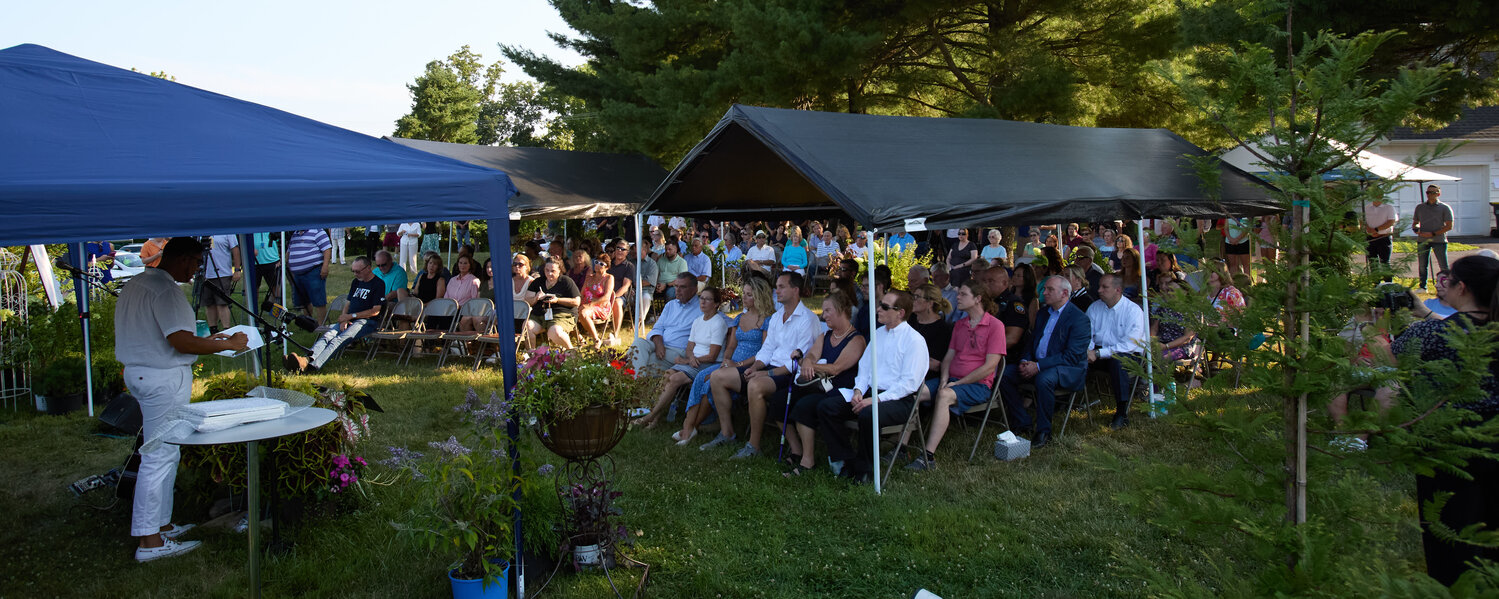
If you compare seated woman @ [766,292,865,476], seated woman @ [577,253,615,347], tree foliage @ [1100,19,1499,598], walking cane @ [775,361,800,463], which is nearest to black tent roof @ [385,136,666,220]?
seated woman @ [577,253,615,347]

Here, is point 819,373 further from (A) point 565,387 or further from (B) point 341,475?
(B) point 341,475

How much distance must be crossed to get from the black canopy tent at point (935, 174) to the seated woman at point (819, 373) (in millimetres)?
384

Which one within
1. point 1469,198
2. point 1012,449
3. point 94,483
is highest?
point 1469,198

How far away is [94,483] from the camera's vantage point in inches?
207

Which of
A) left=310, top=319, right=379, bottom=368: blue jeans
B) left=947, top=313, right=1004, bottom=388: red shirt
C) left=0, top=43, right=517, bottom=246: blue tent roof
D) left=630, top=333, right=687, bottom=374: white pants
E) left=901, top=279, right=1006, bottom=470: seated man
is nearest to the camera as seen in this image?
left=0, top=43, right=517, bottom=246: blue tent roof

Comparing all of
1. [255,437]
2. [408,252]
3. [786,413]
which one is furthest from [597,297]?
[408,252]

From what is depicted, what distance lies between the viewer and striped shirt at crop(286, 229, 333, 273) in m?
10.5

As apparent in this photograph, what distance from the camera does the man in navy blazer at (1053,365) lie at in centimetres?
624

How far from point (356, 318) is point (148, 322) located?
5.99 meters

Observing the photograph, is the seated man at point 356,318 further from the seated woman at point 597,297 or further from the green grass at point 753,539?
the green grass at point 753,539

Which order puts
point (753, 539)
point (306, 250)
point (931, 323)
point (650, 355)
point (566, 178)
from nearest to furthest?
point (753, 539) < point (931, 323) < point (650, 355) < point (306, 250) < point (566, 178)

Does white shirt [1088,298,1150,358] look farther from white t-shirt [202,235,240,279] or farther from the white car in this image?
the white car

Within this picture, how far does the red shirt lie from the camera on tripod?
5.25 metres

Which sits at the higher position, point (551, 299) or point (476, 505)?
point (551, 299)
